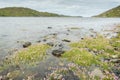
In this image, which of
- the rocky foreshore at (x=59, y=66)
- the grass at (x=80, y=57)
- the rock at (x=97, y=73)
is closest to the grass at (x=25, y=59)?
the rocky foreshore at (x=59, y=66)

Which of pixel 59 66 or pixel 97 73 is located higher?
pixel 97 73

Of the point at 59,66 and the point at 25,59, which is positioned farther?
the point at 25,59

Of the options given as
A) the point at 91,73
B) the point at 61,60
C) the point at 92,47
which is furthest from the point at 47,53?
the point at 91,73

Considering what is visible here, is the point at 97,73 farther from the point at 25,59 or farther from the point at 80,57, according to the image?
the point at 25,59

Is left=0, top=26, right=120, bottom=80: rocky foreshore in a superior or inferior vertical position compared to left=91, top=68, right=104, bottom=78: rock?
inferior

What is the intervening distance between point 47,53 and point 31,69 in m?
6.63

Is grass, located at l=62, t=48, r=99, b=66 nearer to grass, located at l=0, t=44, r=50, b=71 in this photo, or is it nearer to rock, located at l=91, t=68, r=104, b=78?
rock, located at l=91, t=68, r=104, b=78

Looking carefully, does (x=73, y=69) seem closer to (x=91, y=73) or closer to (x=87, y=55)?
(x=91, y=73)

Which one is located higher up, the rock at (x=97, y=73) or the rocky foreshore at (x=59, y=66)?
the rock at (x=97, y=73)

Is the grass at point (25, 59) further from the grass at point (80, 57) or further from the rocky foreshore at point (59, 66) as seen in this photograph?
the grass at point (80, 57)

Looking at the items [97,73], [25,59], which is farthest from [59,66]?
[25,59]

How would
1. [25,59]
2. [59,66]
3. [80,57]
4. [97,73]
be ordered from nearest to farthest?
1. [97,73]
2. [59,66]
3. [25,59]
4. [80,57]

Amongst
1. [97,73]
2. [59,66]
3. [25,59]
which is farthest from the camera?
[25,59]

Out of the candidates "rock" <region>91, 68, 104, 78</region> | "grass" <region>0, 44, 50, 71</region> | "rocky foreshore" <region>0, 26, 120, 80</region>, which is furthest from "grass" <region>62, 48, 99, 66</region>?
"grass" <region>0, 44, 50, 71</region>
